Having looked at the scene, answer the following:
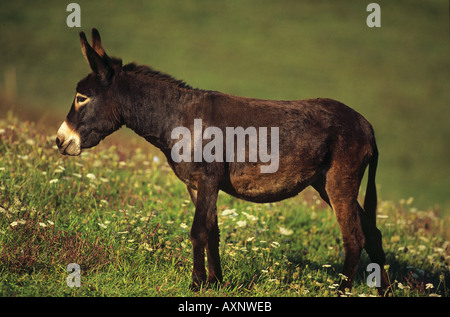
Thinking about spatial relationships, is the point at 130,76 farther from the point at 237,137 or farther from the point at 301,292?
the point at 301,292

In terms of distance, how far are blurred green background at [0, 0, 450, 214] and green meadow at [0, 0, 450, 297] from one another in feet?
0.26

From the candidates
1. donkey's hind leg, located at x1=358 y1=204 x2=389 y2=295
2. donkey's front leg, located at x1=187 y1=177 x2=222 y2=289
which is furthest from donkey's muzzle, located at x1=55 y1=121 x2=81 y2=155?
donkey's hind leg, located at x1=358 y1=204 x2=389 y2=295

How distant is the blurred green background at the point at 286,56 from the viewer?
17.7 meters

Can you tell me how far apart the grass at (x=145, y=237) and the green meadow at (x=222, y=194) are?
0.09 ft

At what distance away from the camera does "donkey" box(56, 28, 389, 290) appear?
5590mm

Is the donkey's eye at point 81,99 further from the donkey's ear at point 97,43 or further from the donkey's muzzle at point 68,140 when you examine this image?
the donkey's ear at point 97,43

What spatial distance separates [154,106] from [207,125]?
609 mm

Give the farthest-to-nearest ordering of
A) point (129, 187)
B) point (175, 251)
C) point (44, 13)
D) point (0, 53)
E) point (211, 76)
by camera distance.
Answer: point (44, 13) → point (211, 76) → point (0, 53) → point (129, 187) → point (175, 251)

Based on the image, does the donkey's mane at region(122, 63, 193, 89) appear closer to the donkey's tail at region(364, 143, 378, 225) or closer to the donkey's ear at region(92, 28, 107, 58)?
the donkey's ear at region(92, 28, 107, 58)

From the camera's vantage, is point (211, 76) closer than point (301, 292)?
No

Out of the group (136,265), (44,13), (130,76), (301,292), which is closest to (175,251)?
(136,265)

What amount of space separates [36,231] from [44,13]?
21.1 m

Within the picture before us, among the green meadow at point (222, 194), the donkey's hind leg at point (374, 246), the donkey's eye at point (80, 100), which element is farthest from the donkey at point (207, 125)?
the green meadow at point (222, 194)

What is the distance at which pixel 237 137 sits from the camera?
18.7 feet
